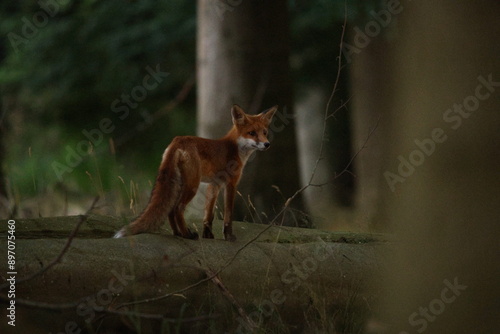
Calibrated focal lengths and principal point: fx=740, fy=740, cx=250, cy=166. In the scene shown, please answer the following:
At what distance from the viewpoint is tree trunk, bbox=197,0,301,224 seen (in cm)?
885

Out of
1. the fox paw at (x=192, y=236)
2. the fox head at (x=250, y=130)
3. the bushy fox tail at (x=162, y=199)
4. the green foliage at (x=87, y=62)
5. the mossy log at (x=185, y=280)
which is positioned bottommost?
the mossy log at (x=185, y=280)

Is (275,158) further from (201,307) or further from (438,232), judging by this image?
(438,232)

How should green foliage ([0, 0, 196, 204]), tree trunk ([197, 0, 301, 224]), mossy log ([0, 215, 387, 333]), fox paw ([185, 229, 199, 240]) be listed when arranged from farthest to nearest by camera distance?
1. green foliage ([0, 0, 196, 204])
2. tree trunk ([197, 0, 301, 224])
3. fox paw ([185, 229, 199, 240])
4. mossy log ([0, 215, 387, 333])

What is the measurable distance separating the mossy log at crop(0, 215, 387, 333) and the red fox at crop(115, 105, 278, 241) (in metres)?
0.17

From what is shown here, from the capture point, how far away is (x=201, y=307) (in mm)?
4613

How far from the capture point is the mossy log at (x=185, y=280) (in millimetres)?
4242

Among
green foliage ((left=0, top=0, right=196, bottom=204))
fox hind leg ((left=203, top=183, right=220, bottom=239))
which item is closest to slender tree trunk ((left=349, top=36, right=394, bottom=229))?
green foliage ((left=0, top=0, right=196, bottom=204))

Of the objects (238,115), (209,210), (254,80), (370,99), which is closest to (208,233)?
(209,210)

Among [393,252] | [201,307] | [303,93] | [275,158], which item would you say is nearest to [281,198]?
[275,158]

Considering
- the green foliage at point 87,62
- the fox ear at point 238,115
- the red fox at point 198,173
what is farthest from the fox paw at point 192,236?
the green foliage at point 87,62

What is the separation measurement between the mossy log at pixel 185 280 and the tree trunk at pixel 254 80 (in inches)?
131

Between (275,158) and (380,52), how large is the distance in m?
5.94

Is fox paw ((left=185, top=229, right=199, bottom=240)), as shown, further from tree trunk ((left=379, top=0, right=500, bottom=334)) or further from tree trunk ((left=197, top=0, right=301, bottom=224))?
tree trunk ((left=197, top=0, right=301, bottom=224))

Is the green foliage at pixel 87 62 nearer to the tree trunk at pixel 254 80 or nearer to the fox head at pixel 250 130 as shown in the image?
the tree trunk at pixel 254 80
